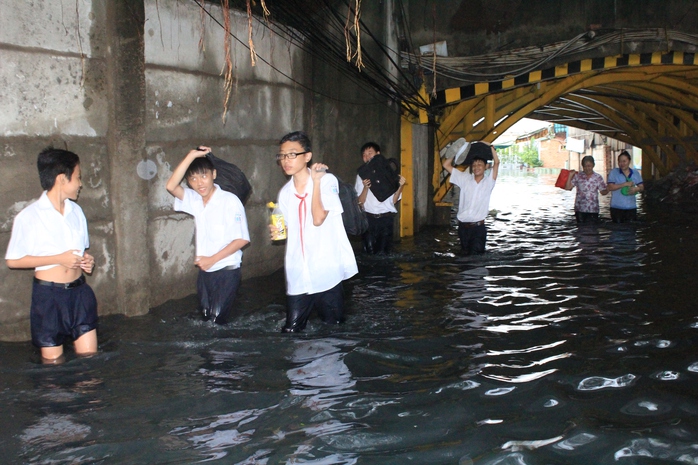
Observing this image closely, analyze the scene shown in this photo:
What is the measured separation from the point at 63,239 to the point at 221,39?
3.74 meters

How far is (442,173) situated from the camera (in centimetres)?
1612

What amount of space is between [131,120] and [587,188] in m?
9.74

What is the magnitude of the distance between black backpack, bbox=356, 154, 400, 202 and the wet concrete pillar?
12.5 feet

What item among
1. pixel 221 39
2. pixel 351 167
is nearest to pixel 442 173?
pixel 351 167

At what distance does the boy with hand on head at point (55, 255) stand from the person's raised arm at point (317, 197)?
5.37 feet

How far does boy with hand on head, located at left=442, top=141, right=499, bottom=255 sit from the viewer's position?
9.69 metres

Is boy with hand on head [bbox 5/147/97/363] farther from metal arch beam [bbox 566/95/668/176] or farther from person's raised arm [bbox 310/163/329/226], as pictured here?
metal arch beam [bbox 566/95/668/176]

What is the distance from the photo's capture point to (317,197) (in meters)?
5.40

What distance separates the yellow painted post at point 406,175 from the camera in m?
13.3

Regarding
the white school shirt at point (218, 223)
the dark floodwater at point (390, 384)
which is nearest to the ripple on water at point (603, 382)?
the dark floodwater at point (390, 384)

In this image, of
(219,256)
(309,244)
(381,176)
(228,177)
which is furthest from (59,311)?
(381,176)

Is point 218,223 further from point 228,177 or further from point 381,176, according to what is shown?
point 381,176

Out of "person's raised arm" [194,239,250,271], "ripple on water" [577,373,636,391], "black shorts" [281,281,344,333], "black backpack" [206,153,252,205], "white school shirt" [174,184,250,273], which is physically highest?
"black backpack" [206,153,252,205]

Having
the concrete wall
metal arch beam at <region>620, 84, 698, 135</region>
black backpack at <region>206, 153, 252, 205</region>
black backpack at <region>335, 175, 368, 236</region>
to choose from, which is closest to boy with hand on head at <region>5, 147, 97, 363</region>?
the concrete wall
